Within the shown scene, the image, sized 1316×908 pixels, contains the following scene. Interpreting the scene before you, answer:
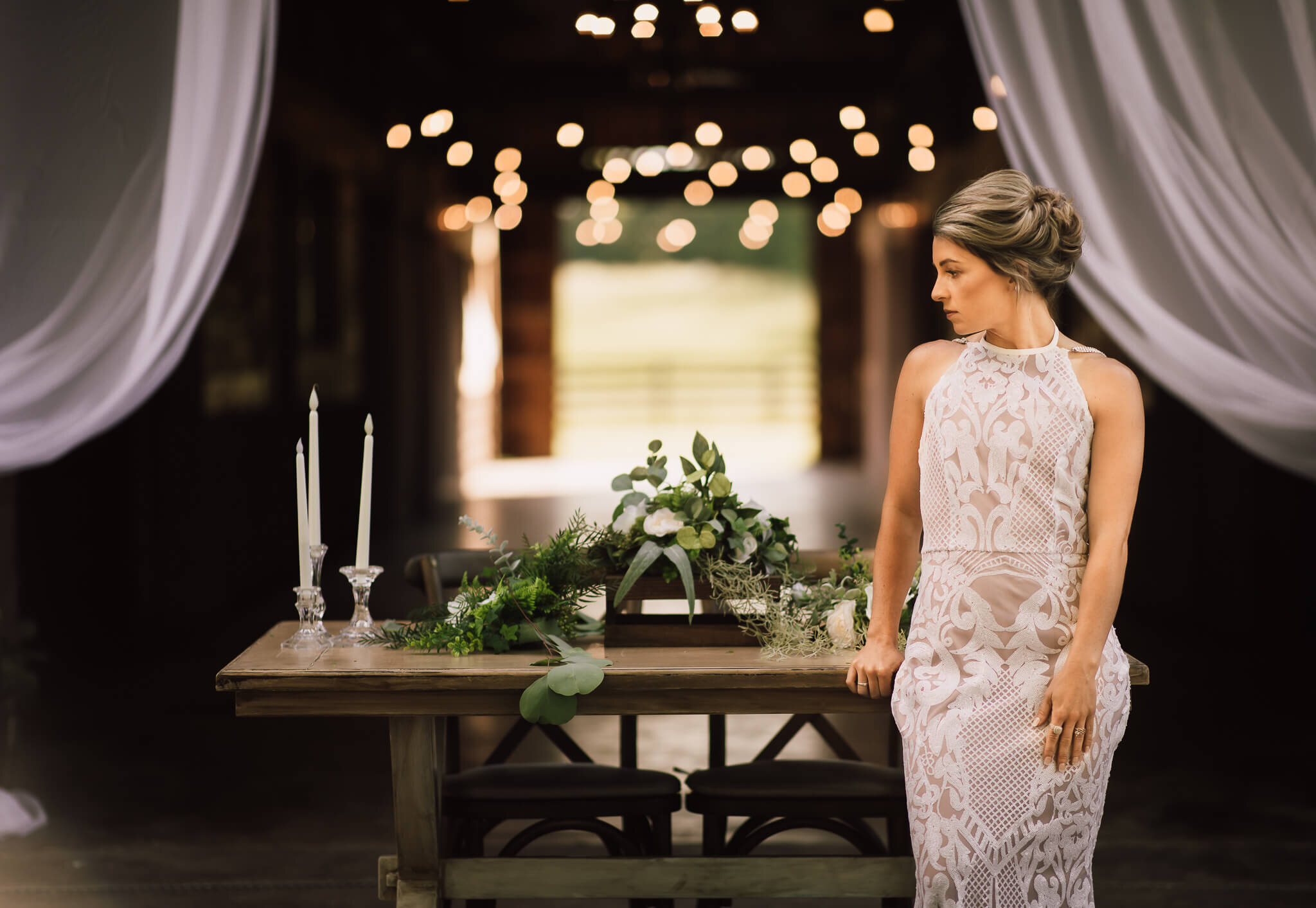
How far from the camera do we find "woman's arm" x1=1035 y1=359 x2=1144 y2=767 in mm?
1684

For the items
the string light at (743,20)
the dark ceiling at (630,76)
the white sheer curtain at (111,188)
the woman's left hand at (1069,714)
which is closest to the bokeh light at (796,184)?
the dark ceiling at (630,76)

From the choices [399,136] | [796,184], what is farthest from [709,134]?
[796,184]

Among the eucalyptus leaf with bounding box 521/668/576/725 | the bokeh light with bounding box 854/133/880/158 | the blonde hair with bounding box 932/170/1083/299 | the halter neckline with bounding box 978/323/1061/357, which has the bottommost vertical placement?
the eucalyptus leaf with bounding box 521/668/576/725

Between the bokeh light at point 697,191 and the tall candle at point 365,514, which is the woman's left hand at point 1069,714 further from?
the bokeh light at point 697,191

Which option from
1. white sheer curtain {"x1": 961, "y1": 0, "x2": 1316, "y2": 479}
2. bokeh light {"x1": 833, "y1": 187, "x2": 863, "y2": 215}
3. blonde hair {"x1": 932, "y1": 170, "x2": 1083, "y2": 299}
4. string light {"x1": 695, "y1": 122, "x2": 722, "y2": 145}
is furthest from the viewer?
bokeh light {"x1": 833, "y1": 187, "x2": 863, "y2": 215}

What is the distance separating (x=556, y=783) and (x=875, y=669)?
2.39 feet

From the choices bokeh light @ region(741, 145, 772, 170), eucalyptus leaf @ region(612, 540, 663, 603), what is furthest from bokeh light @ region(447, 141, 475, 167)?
eucalyptus leaf @ region(612, 540, 663, 603)

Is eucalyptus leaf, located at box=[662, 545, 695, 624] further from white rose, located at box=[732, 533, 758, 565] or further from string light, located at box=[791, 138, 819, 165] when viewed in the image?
string light, located at box=[791, 138, 819, 165]

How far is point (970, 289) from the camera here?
1.71 m

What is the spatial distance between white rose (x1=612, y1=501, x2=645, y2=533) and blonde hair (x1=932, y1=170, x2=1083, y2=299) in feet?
2.36

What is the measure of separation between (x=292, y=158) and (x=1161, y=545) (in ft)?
15.9

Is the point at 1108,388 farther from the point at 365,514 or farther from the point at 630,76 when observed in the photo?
the point at 630,76

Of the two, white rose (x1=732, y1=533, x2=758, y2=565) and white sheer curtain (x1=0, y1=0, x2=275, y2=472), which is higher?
white sheer curtain (x1=0, y1=0, x2=275, y2=472)

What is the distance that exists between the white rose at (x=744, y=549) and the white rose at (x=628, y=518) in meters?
0.17
